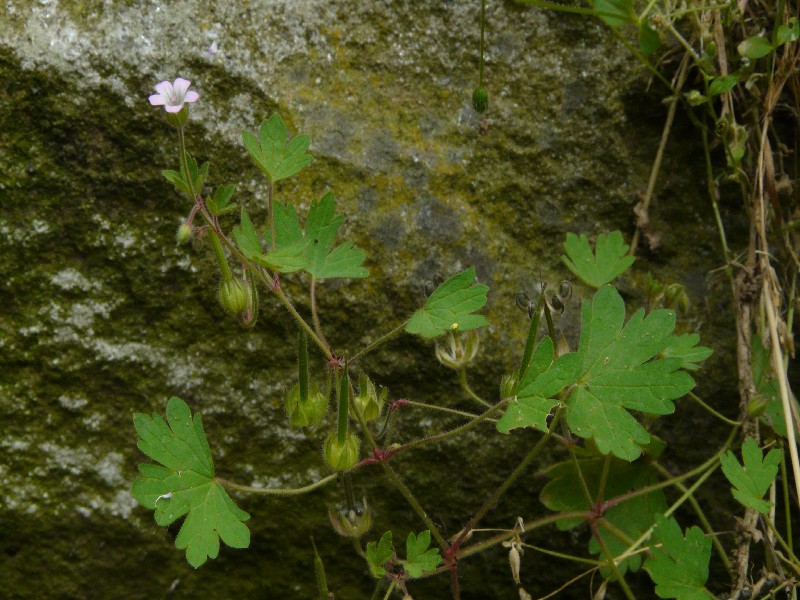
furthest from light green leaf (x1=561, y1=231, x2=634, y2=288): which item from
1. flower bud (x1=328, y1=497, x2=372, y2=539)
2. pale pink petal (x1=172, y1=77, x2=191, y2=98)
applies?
pale pink petal (x1=172, y1=77, x2=191, y2=98)

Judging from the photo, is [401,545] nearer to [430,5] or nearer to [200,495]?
[200,495]

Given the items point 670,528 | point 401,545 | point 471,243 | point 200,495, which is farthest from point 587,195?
point 200,495

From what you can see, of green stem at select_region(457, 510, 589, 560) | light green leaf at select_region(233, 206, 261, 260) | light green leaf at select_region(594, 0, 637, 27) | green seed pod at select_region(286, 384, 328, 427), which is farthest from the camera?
light green leaf at select_region(594, 0, 637, 27)

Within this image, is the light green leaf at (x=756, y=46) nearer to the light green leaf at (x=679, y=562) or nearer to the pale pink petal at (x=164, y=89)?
the light green leaf at (x=679, y=562)

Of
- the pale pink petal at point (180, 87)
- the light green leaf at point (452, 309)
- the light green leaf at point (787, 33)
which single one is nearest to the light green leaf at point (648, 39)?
the light green leaf at point (787, 33)

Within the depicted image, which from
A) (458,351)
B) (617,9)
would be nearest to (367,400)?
(458,351)

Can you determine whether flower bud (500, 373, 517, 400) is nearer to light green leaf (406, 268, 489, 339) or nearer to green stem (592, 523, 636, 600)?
light green leaf (406, 268, 489, 339)

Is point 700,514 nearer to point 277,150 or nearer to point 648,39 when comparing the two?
point 648,39
